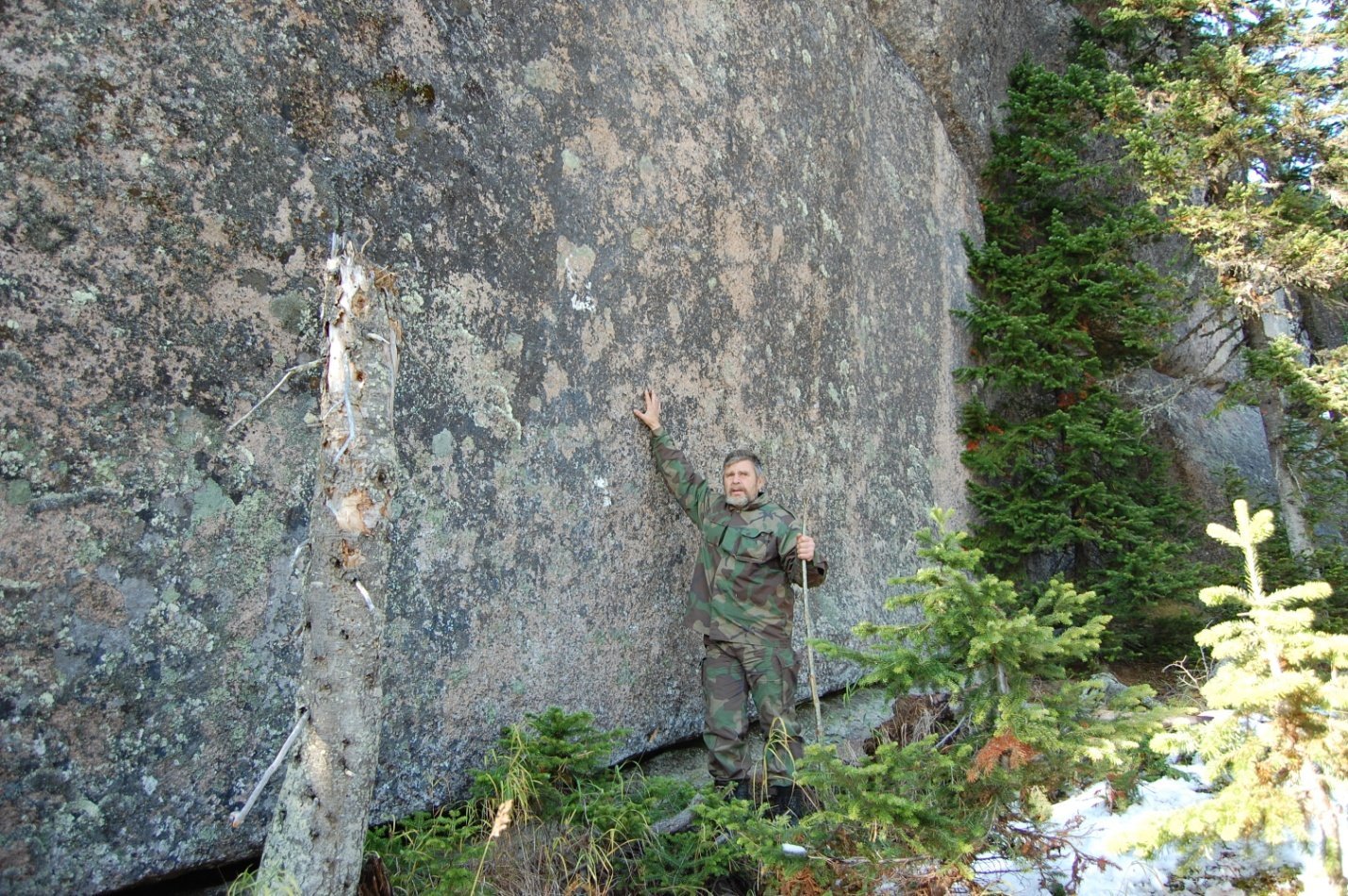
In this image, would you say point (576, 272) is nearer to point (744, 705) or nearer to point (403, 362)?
point (403, 362)

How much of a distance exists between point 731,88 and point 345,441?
4.06 m

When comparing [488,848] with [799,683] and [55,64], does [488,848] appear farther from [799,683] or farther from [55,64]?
[55,64]

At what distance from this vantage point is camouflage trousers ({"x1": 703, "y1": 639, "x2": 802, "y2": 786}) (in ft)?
15.1

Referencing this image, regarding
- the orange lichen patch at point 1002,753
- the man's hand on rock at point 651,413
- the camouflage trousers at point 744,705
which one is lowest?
the camouflage trousers at point 744,705

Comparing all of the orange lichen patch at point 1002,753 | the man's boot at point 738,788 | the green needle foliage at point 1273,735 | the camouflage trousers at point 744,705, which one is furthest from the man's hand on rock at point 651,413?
the green needle foliage at point 1273,735

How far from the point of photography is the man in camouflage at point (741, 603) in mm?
4645

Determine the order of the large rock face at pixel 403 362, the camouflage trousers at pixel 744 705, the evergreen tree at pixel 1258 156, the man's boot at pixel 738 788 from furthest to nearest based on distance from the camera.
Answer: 1. the evergreen tree at pixel 1258 156
2. the camouflage trousers at pixel 744 705
3. the man's boot at pixel 738 788
4. the large rock face at pixel 403 362

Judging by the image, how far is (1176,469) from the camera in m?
9.84

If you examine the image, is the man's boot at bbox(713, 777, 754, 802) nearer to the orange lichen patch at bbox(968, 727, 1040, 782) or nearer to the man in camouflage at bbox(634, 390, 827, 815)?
the man in camouflage at bbox(634, 390, 827, 815)

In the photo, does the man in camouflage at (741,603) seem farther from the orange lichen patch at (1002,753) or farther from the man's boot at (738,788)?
the orange lichen patch at (1002,753)

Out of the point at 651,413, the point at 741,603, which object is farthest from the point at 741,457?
the point at 741,603

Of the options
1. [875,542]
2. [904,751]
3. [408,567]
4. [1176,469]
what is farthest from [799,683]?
[1176,469]

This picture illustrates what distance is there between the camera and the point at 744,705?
15.5ft

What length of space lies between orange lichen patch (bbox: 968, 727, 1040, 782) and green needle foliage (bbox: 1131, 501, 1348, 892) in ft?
1.59
